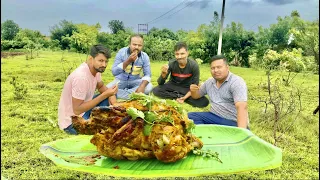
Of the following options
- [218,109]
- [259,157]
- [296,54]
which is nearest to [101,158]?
[259,157]

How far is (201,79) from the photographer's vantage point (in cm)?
897

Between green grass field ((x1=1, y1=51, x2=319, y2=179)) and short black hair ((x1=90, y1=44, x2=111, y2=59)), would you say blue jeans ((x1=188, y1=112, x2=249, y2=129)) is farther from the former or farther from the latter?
short black hair ((x1=90, y1=44, x2=111, y2=59))

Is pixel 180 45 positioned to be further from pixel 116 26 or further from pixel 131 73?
pixel 116 26

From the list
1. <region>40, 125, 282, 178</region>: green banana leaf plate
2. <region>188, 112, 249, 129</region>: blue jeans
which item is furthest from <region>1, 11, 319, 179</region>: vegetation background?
<region>40, 125, 282, 178</region>: green banana leaf plate

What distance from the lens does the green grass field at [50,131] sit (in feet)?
11.6

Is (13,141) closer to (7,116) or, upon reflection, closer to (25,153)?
(25,153)

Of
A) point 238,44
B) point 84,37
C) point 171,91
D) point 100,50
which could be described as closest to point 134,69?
point 171,91

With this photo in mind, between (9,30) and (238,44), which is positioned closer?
(9,30)

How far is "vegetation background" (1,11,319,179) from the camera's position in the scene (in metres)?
3.93

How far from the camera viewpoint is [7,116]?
555 cm

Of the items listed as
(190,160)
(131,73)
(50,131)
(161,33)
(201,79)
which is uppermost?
(161,33)

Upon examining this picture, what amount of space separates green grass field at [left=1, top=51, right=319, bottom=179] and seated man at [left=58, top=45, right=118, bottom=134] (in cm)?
68

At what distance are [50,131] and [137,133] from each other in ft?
11.1

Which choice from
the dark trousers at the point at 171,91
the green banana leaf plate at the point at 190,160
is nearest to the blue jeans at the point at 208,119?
the green banana leaf plate at the point at 190,160
